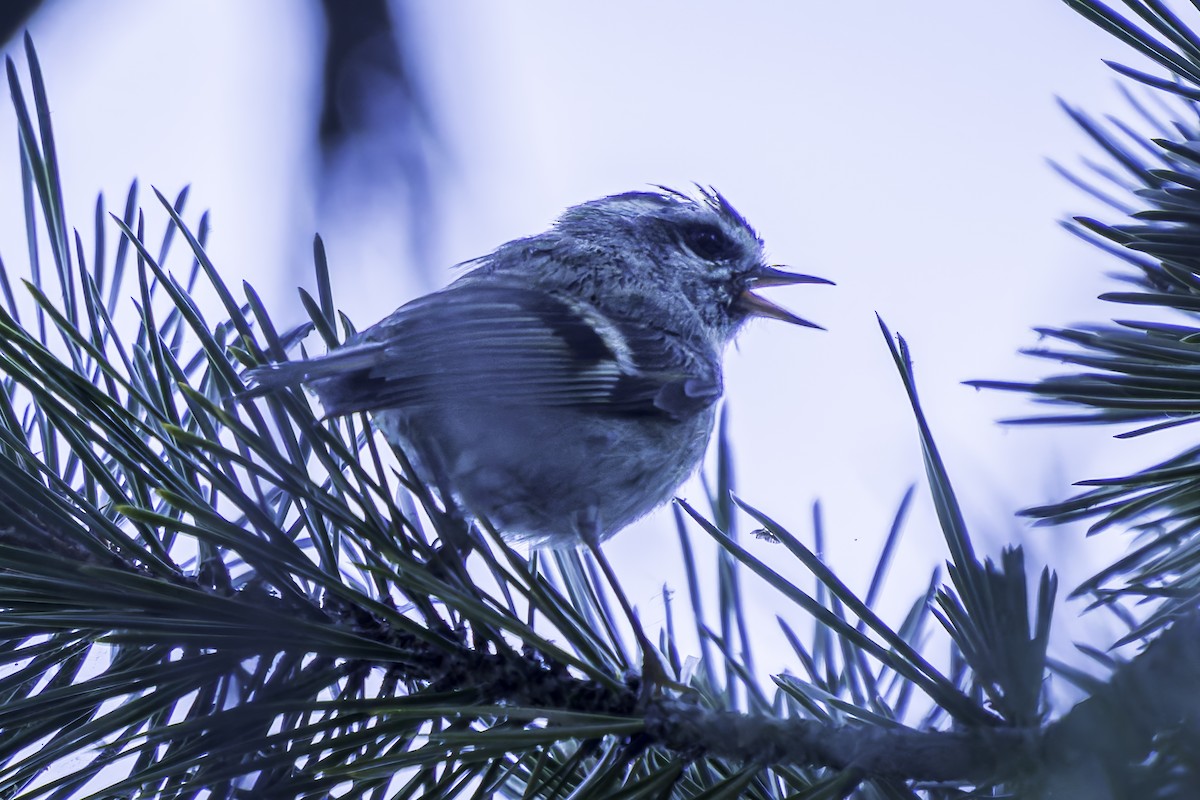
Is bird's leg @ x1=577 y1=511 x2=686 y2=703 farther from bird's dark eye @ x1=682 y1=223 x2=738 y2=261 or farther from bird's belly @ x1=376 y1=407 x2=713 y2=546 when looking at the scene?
bird's dark eye @ x1=682 y1=223 x2=738 y2=261

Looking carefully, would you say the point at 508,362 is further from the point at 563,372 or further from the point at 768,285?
the point at 768,285

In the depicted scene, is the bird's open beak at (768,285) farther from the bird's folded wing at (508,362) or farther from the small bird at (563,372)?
the bird's folded wing at (508,362)

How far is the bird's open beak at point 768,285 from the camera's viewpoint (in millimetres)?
Result: 2352

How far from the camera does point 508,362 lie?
1.61m

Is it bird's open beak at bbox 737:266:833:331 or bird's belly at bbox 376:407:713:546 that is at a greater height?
bird's open beak at bbox 737:266:833:331

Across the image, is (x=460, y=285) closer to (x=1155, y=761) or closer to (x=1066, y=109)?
(x=1066, y=109)

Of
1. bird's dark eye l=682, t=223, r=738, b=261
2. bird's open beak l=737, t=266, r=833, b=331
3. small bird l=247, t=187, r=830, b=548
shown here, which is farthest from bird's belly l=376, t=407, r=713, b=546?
bird's dark eye l=682, t=223, r=738, b=261

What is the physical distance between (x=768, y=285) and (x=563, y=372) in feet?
2.88

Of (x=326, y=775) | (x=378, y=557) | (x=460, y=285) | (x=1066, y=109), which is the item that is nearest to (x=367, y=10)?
(x=326, y=775)

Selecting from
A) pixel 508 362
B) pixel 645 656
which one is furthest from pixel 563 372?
pixel 645 656

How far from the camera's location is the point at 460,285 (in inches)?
73.6

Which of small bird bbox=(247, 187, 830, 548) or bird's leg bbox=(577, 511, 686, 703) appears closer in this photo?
bird's leg bbox=(577, 511, 686, 703)

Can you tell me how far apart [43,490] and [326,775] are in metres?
0.32

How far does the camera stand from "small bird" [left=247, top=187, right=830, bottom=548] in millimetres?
1340
